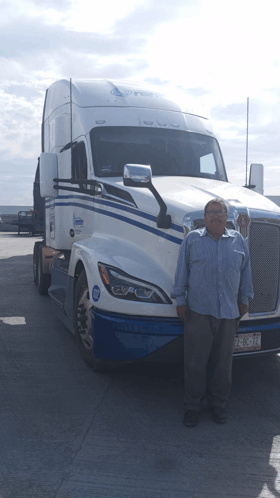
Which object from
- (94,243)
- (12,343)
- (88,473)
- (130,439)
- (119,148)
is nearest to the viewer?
(88,473)

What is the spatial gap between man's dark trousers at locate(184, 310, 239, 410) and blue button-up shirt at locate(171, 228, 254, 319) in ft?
0.35

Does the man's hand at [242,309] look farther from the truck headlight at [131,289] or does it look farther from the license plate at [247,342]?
the truck headlight at [131,289]

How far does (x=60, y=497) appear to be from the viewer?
326 cm

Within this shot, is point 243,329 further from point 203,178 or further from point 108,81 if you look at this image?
point 108,81

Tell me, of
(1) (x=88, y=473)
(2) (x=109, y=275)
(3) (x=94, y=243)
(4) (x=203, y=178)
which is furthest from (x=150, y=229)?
(1) (x=88, y=473)

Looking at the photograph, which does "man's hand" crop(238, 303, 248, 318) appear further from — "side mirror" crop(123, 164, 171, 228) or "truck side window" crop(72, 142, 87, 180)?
"truck side window" crop(72, 142, 87, 180)

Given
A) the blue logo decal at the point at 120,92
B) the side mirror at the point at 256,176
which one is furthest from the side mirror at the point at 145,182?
the side mirror at the point at 256,176

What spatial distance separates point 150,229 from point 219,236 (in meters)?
0.99

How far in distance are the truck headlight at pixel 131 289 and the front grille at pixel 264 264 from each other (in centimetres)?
88

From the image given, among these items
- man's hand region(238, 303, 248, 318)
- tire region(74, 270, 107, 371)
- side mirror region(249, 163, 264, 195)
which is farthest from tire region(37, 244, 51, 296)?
man's hand region(238, 303, 248, 318)

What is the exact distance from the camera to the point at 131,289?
4.86 m

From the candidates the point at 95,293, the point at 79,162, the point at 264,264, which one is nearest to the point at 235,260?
the point at 264,264

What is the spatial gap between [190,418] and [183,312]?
2.86 ft

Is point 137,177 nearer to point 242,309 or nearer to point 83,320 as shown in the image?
point 242,309
